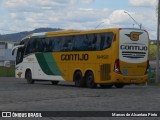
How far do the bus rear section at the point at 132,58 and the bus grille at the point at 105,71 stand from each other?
1.68 ft

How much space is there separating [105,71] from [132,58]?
168 centimetres

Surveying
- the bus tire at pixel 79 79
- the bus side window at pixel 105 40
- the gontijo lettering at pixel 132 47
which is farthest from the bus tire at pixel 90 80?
the gontijo lettering at pixel 132 47

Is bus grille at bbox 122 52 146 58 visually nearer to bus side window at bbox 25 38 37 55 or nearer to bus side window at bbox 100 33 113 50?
bus side window at bbox 100 33 113 50

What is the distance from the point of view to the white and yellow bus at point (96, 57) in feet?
92.6

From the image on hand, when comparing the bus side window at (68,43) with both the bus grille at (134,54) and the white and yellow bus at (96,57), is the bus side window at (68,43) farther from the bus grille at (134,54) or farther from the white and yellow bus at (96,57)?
the bus grille at (134,54)

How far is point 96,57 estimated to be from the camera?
2906 centimetres

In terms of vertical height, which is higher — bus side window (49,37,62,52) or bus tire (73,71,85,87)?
bus side window (49,37,62,52)

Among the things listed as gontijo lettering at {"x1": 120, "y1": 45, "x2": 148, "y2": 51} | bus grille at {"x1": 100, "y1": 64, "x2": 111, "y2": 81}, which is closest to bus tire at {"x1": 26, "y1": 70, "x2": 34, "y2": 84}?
bus grille at {"x1": 100, "y1": 64, "x2": 111, "y2": 81}

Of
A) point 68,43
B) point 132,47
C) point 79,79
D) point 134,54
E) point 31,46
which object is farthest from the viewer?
point 31,46

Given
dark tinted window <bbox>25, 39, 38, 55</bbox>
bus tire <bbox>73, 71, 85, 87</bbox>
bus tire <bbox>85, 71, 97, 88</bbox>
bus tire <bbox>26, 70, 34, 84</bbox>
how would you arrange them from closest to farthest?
1. bus tire <bbox>85, 71, 97, 88</bbox>
2. bus tire <bbox>73, 71, 85, 87</bbox>
3. dark tinted window <bbox>25, 39, 38, 55</bbox>
4. bus tire <bbox>26, 70, 34, 84</bbox>

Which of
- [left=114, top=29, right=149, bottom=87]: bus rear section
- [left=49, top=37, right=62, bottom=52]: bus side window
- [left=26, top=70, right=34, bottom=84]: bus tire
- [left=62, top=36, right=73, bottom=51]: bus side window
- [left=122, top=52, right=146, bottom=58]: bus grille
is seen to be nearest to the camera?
[left=114, top=29, right=149, bottom=87]: bus rear section

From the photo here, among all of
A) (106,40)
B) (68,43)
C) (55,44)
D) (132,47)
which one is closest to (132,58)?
(132,47)

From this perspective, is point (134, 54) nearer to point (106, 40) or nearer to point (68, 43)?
point (106, 40)

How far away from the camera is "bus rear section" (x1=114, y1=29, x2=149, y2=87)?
2817 cm
